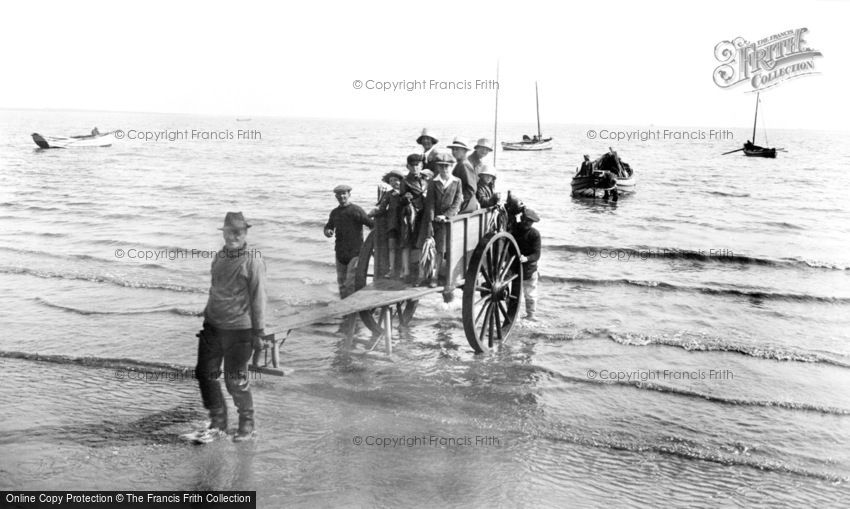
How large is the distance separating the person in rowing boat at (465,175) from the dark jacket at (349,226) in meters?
1.41

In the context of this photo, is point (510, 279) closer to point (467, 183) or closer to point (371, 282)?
point (467, 183)

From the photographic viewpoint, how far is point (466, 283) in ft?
24.1

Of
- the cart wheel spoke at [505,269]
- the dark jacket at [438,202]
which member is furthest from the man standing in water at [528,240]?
the dark jacket at [438,202]

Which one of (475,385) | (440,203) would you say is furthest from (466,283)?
(475,385)

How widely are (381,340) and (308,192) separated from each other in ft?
69.2

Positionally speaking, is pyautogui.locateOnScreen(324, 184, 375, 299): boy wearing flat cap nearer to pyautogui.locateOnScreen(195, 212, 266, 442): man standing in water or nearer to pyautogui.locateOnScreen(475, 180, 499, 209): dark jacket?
pyautogui.locateOnScreen(475, 180, 499, 209): dark jacket

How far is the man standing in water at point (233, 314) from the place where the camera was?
504 centimetres

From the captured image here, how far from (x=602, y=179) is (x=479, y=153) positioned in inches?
909

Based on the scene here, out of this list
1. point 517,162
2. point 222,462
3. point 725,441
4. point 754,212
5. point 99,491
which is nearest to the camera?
point 99,491

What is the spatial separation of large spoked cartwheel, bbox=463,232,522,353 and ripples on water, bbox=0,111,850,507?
318 mm

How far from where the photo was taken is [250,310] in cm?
508

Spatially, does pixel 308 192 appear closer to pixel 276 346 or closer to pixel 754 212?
pixel 754 212

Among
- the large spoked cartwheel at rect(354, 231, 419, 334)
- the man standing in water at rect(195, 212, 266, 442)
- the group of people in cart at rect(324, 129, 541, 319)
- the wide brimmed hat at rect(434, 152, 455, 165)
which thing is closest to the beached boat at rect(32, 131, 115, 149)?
the large spoked cartwheel at rect(354, 231, 419, 334)

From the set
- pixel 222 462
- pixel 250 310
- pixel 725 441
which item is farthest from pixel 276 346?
pixel 725 441
